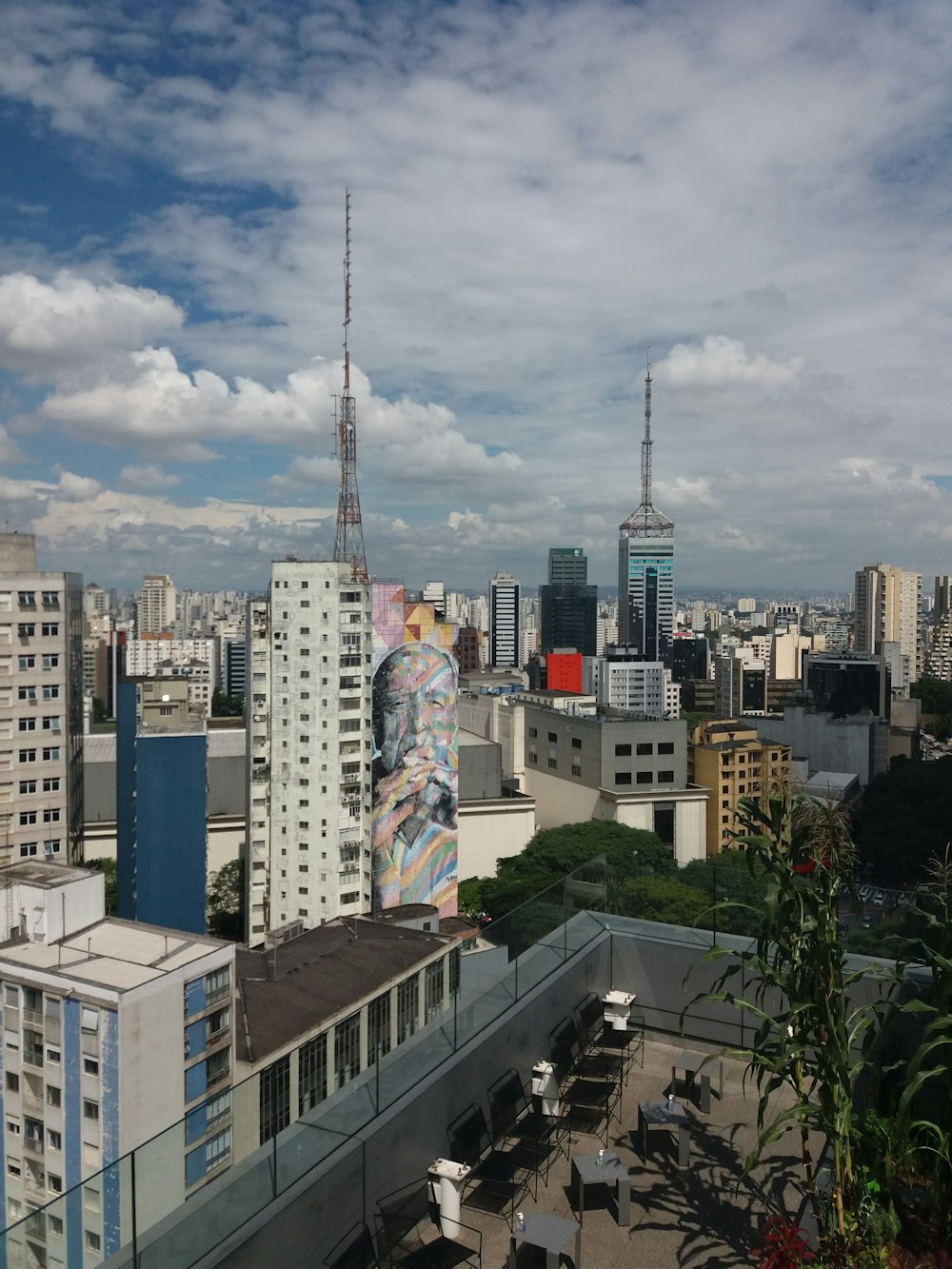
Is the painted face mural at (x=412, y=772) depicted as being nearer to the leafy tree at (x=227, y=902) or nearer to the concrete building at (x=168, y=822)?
the leafy tree at (x=227, y=902)

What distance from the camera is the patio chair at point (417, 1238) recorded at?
3.85 meters

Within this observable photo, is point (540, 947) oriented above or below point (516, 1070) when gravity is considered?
above

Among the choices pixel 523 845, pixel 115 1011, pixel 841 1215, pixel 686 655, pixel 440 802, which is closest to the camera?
pixel 841 1215

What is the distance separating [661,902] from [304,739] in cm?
2150

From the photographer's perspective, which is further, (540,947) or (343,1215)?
(540,947)

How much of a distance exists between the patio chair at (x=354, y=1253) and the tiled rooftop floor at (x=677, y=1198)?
20.7 inches

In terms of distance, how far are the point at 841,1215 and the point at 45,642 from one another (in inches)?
860

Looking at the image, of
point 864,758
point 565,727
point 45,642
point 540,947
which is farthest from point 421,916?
point 864,758

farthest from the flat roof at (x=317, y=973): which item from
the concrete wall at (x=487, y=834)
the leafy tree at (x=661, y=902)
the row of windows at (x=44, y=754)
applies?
the concrete wall at (x=487, y=834)

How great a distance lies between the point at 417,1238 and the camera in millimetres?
4098

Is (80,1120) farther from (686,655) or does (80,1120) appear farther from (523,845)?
(686,655)

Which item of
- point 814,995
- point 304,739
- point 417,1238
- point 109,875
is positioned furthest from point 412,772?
point 814,995

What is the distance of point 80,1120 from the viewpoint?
1344 centimetres

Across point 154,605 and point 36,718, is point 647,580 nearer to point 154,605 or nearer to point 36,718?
point 154,605
